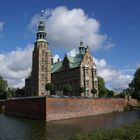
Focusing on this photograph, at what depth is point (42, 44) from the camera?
86.4m

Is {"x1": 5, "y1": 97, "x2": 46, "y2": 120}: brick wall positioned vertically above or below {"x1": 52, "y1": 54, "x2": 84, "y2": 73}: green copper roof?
below

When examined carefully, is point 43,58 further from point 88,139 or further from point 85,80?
point 88,139

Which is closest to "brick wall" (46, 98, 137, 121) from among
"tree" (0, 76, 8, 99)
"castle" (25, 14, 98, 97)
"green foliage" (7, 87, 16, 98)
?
"castle" (25, 14, 98, 97)

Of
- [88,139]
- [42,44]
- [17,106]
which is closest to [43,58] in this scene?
[42,44]

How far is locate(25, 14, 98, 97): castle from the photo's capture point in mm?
80500

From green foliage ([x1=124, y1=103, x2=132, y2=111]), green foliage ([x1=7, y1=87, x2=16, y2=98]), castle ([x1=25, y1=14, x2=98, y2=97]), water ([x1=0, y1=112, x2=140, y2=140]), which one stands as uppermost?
castle ([x1=25, y1=14, x2=98, y2=97])

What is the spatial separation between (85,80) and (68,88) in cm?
1143

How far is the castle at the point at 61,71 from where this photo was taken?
264 ft

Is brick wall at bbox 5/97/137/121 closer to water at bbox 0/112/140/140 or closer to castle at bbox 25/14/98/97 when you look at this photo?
water at bbox 0/112/140/140

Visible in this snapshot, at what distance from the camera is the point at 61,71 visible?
87125mm

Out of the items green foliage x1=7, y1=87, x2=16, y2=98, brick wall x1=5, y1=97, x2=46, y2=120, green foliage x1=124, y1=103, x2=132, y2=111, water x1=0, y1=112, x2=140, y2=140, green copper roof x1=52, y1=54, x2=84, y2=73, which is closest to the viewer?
water x1=0, y1=112, x2=140, y2=140

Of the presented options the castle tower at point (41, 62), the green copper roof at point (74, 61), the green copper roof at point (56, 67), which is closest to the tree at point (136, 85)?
the green copper roof at point (74, 61)

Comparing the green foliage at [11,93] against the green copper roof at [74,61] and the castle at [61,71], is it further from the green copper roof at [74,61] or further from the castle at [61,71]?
the green copper roof at [74,61]

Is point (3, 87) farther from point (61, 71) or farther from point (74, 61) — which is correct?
point (74, 61)
